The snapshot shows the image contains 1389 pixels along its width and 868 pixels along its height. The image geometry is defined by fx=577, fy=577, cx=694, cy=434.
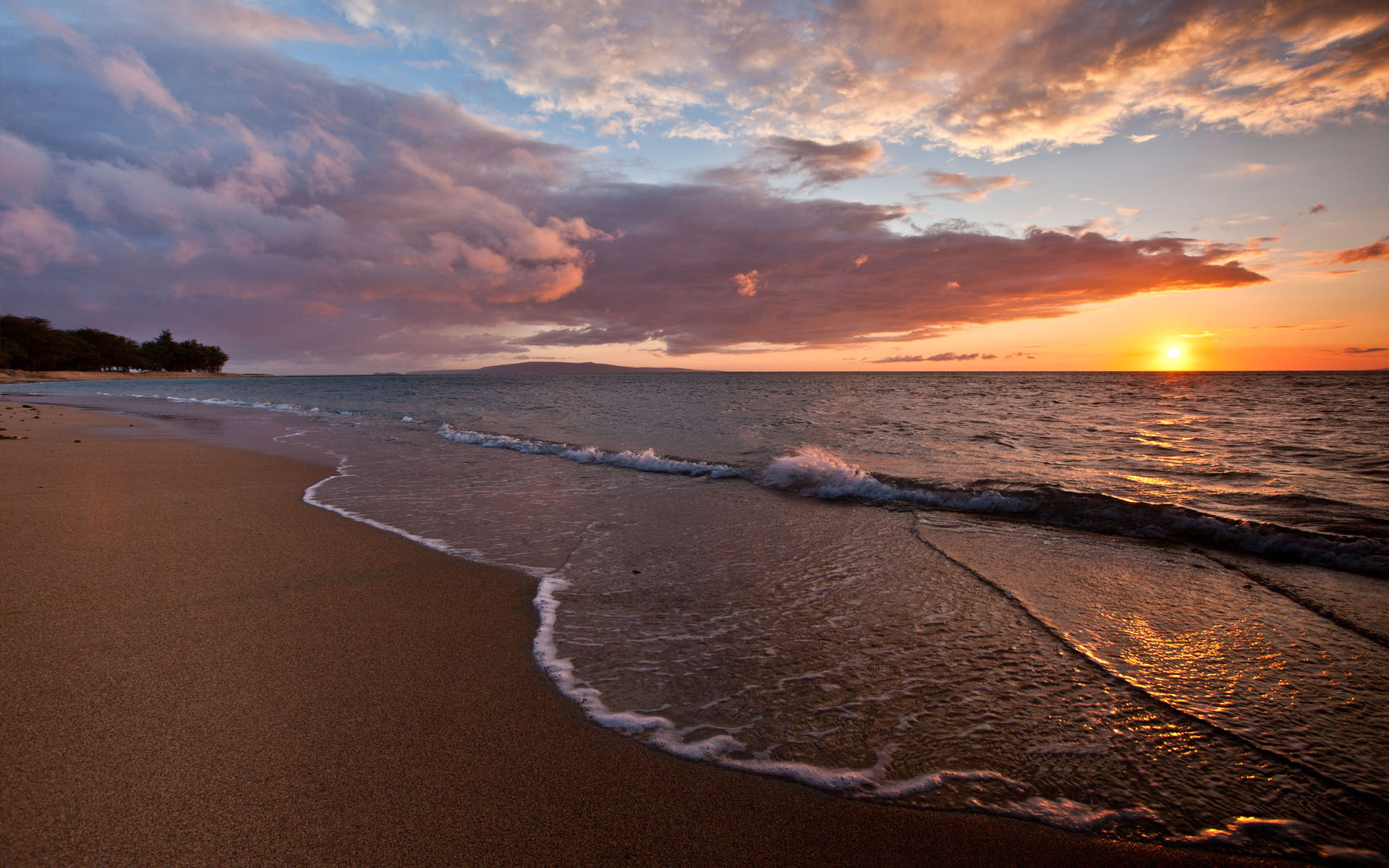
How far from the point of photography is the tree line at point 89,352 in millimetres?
94625

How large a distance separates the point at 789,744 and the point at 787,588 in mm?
2524

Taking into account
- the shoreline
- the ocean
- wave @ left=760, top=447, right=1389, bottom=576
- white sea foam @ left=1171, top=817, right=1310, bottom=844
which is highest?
the shoreline

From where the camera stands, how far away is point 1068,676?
12.9 feet

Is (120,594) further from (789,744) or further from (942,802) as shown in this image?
(942,802)

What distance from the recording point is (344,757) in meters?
2.89

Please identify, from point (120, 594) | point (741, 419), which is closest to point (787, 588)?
point (120, 594)

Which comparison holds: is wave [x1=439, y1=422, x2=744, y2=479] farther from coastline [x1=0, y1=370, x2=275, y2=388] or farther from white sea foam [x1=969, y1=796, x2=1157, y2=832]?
coastline [x1=0, y1=370, x2=275, y2=388]

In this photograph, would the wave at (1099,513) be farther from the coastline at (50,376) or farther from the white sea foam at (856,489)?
the coastline at (50,376)

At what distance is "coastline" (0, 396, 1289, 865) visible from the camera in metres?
2.39

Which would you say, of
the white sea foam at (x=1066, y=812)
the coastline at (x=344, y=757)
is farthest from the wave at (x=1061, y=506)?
the coastline at (x=344, y=757)

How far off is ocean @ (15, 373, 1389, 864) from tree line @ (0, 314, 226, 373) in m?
128

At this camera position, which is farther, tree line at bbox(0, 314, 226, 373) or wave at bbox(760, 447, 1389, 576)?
tree line at bbox(0, 314, 226, 373)

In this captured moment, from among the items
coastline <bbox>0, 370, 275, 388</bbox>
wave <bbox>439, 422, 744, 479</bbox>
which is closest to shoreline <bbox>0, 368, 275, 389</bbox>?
coastline <bbox>0, 370, 275, 388</bbox>

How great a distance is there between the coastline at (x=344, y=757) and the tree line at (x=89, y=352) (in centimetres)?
12774
